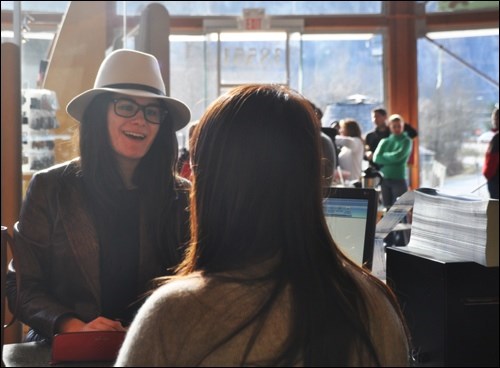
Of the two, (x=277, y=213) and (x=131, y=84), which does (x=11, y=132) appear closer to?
(x=131, y=84)

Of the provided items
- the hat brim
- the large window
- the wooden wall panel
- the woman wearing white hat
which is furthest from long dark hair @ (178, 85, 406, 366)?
the large window

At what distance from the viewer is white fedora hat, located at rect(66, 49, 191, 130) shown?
7.75ft

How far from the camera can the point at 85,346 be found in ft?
4.73

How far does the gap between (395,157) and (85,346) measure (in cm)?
672

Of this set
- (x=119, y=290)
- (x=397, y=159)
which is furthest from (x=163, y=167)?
(x=397, y=159)

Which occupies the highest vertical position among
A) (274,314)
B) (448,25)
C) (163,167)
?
(448,25)

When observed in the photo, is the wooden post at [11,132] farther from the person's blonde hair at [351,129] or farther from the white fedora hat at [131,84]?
the person's blonde hair at [351,129]

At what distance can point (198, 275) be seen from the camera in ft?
→ 3.70

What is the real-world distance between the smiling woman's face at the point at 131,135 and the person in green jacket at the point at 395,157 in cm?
584

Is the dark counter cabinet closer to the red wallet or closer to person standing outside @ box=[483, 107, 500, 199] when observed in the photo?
the red wallet

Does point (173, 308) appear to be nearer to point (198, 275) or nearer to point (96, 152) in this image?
point (198, 275)

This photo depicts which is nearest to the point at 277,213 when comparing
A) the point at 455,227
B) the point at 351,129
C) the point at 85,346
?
the point at 85,346

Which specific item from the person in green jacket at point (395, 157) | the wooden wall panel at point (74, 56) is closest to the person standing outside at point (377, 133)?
the person in green jacket at point (395, 157)

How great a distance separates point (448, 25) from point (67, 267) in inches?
383
